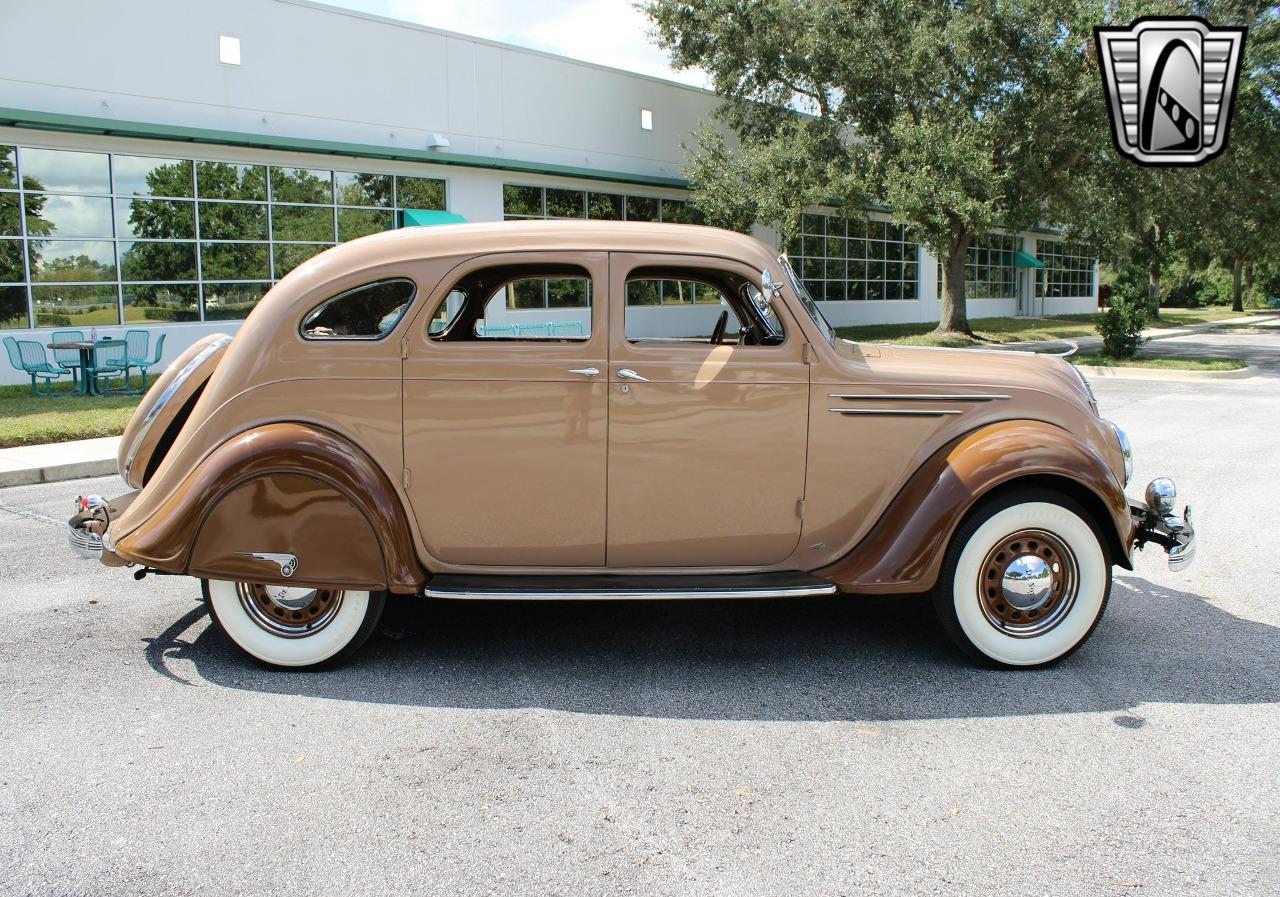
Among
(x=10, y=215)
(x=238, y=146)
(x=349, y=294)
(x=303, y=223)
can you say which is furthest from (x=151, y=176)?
(x=349, y=294)

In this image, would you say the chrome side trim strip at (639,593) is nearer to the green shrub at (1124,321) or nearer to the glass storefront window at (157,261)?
the glass storefront window at (157,261)

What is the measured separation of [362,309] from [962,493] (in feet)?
9.34

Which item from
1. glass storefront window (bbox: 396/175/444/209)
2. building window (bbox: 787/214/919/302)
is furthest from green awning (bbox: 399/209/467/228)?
building window (bbox: 787/214/919/302)

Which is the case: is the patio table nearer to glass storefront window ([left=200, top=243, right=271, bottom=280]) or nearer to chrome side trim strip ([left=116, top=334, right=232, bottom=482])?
glass storefront window ([left=200, top=243, right=271, bottom=280])

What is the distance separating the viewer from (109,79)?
16.5m

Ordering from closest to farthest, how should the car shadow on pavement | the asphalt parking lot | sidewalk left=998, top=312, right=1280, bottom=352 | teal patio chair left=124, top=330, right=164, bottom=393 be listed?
the asphalt parking lot → the car shadow on pavement → teal patio chair left=124, top=330, right=164, bottom=393 → sidewalk left=998, top=312, right=1280, bottom=352

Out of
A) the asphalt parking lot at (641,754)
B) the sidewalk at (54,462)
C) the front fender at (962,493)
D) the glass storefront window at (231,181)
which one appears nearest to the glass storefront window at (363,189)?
the glass storefront window at (231,181)

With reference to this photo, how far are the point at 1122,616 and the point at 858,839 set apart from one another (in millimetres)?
2815

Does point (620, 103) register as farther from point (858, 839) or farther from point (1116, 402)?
point (858, 839)

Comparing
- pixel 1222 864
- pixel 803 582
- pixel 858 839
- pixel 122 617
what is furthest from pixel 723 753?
pixel 122 617

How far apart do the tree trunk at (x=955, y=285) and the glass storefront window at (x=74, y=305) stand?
64.2 ft

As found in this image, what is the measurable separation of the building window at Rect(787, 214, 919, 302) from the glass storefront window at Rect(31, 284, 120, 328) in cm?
1889

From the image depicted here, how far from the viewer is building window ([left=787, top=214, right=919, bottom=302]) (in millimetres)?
31531

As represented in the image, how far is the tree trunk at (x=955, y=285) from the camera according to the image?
2606 centimetres
